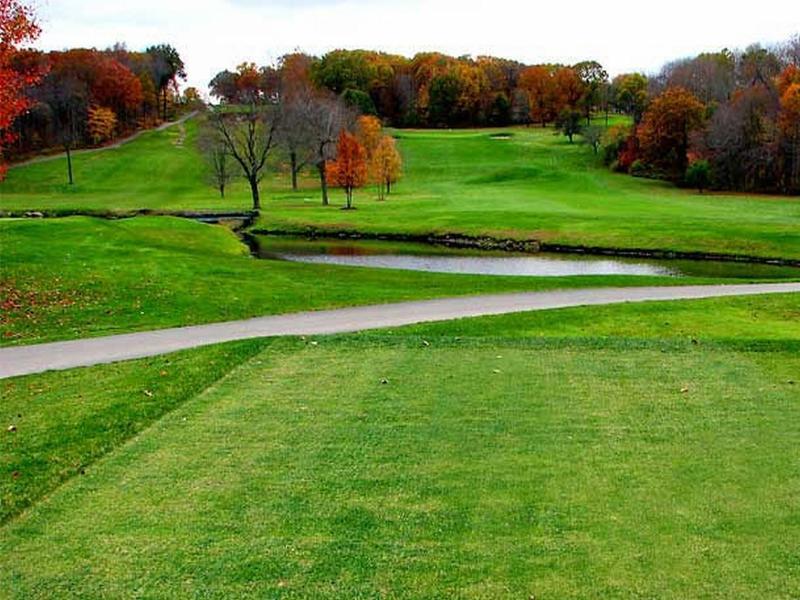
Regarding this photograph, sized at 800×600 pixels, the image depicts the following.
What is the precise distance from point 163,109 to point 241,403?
132572 mm

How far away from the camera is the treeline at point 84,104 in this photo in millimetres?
99438

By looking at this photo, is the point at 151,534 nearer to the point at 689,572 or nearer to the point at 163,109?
the point at 689,572

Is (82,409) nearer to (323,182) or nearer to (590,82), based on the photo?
(323,182)

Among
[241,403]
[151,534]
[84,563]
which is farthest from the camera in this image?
[241,403]

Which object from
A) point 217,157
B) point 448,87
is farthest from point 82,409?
point 448,87

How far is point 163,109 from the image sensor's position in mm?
134125

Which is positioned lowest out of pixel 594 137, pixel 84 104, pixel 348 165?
pixel 348 165

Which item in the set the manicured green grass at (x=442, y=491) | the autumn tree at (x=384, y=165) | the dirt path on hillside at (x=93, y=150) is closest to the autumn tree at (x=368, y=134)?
the autumn tree at (x=384, y=165)

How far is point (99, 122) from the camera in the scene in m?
Answer: 101

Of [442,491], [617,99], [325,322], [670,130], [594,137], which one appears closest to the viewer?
[442,491]

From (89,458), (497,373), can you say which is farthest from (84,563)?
(497,373)

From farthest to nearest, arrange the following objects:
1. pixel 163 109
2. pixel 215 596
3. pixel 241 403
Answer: pixel 163 109 < pixel 241 403 < pixel 215 596

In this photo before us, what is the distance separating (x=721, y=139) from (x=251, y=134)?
43977 mm

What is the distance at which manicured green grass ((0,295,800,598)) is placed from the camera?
6348 mm
